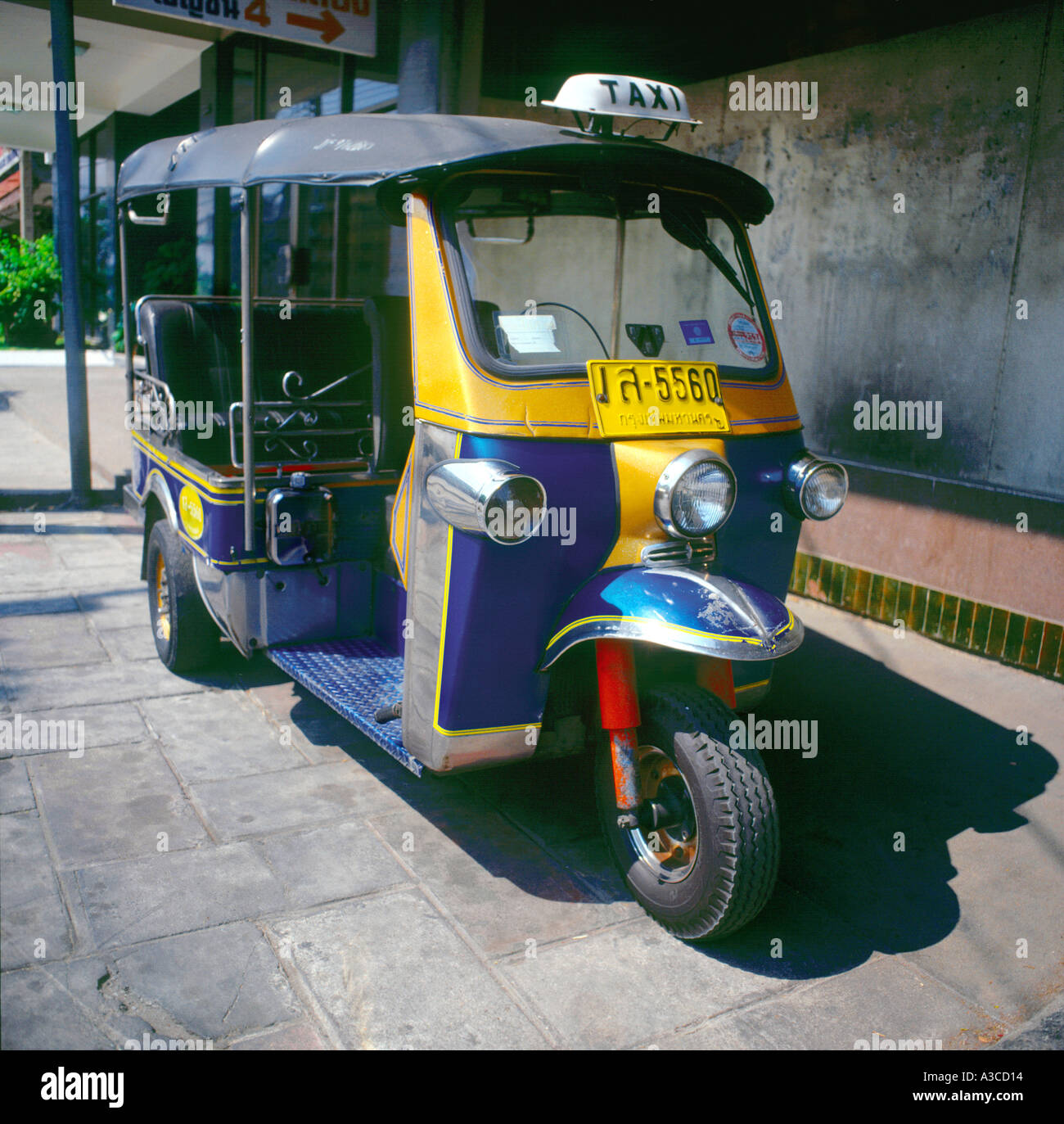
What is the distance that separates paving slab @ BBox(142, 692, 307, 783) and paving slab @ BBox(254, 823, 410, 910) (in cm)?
Answer: 58

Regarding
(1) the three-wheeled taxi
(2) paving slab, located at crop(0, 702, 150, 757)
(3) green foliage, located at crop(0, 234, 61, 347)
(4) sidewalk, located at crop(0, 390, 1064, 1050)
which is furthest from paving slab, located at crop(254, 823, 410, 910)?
(3) green foliage, located at crop(0, 234, 61, 347)

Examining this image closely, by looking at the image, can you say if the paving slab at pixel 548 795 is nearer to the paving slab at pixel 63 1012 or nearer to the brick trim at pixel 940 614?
the paving slab at pixel 63 1012

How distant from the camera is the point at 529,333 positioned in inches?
134

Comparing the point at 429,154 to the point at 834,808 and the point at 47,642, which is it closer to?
the point at 834,808

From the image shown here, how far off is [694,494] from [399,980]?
1.70 m

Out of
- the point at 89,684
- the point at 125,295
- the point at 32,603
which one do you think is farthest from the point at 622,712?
the point at 32,603

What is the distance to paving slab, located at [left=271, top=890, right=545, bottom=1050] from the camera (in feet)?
8.88

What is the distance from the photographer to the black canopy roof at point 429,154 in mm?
3268

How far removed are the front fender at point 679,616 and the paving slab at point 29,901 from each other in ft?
5.52

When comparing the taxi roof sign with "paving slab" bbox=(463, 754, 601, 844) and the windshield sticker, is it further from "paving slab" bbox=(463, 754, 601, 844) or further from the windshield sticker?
"paving slab" bbox=(463, 754, 601, 844)

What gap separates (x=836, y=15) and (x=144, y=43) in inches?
380

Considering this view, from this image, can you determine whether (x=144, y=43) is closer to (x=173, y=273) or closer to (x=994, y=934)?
(x=173, y=273)

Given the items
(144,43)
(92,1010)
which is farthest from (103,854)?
(144,43)

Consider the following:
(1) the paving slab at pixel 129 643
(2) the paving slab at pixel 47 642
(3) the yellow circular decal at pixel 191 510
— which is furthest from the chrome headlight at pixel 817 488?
(2) the paving slab at pixel 47 642
